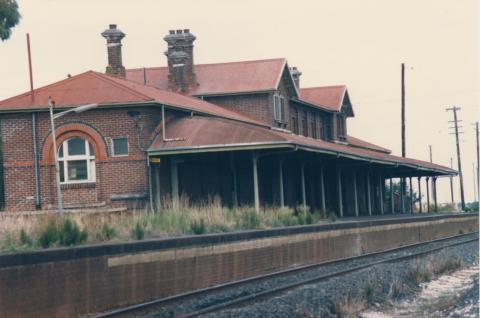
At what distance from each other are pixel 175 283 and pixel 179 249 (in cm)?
70

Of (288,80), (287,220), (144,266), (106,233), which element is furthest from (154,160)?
(288,80)

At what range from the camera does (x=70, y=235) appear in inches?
671

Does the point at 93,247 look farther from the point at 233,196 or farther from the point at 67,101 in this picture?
the point at 233,196

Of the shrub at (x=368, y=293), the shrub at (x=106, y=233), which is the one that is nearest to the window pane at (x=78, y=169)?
the shrub at (x=106, y=233)

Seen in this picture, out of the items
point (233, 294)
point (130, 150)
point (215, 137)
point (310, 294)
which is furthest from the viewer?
point (130, 150)

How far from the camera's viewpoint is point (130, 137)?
107 feet

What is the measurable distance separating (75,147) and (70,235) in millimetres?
16182

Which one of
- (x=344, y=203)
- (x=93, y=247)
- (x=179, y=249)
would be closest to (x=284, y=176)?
(x=344, y=203)

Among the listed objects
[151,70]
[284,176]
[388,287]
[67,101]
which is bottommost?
[388,287]

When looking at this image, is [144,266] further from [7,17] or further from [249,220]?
[7,17]

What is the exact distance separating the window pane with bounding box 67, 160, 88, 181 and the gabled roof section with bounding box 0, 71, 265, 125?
1.85 m

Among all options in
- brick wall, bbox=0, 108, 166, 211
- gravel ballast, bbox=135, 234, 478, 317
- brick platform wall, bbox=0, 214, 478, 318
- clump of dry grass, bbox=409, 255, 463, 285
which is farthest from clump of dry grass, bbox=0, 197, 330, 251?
brick wall, bbox=0, 108, 166, 211

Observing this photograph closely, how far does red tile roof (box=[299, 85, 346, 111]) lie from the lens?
55688mm

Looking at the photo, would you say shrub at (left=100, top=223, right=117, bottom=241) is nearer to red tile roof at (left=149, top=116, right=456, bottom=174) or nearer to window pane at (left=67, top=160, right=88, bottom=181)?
red tile roof at (left=149, top=116, right=456, bottom=174)
